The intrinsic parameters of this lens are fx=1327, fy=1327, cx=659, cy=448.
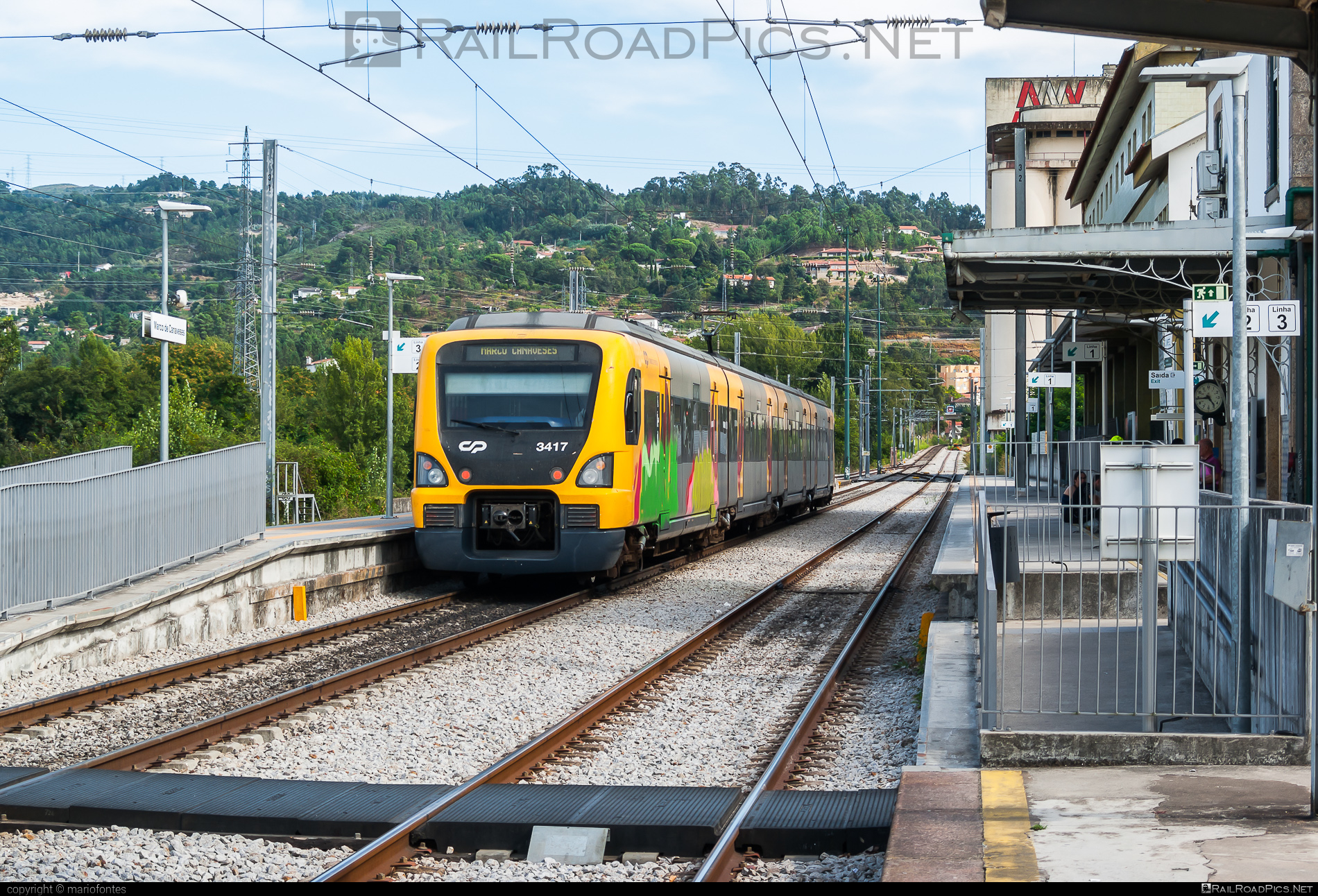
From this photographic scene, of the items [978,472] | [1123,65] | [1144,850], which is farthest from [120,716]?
[978,472]

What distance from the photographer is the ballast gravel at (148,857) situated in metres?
5.50

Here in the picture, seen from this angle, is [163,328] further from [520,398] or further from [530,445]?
[530,445]

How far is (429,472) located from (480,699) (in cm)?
603

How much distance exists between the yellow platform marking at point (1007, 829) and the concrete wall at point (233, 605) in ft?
24.3

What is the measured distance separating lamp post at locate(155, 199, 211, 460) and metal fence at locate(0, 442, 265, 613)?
173 cm

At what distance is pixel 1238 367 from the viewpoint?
1055 cm

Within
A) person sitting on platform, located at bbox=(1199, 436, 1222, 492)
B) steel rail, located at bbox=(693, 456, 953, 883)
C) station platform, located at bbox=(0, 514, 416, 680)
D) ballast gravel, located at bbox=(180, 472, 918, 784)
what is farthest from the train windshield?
person sitting on platform, located at bbox=(1199, 436, 1222, 492)

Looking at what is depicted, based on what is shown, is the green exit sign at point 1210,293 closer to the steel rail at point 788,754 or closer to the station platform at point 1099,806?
the steel rail at point 788,754

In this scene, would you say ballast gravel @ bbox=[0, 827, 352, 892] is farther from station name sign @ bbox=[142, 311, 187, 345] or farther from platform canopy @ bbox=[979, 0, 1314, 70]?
station name sign @ bbox=[142, 311, 187, 345]

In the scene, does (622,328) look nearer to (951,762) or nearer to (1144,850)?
(951,762)

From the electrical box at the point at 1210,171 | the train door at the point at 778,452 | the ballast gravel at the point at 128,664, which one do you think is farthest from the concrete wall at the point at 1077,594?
the train door at the point at 778,452

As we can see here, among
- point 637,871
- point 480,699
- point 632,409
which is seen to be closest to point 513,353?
point 632,409

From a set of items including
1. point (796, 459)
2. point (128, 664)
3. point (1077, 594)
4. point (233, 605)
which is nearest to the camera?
point (128, 664)

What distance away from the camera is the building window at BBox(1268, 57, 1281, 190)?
21266 millimetres
